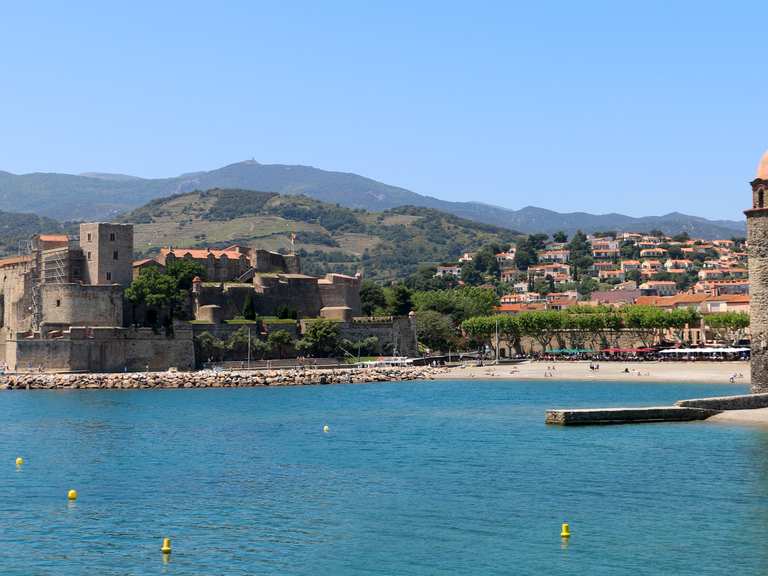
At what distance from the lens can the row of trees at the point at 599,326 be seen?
84938 millimetres

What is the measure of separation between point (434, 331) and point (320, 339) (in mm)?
13548

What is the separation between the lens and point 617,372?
68438 millimetres

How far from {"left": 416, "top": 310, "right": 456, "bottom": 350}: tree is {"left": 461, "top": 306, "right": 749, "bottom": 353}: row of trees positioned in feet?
6.88

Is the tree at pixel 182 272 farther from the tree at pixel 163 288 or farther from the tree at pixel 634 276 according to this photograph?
the tree at pixel 634 276

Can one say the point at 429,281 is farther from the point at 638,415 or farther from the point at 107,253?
the point at 638,415

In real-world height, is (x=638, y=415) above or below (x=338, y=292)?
below

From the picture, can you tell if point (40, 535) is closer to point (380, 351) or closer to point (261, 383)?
point (261, 383)

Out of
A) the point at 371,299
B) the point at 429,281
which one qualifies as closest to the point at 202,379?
the point at 371,299

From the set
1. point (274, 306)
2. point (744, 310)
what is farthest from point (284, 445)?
point (744, 310)

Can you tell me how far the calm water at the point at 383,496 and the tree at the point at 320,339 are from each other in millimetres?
30085

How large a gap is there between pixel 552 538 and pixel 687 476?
22.8 ft

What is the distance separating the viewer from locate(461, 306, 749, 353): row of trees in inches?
3344

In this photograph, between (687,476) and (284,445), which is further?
(284,445)

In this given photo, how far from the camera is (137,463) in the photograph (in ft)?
110
